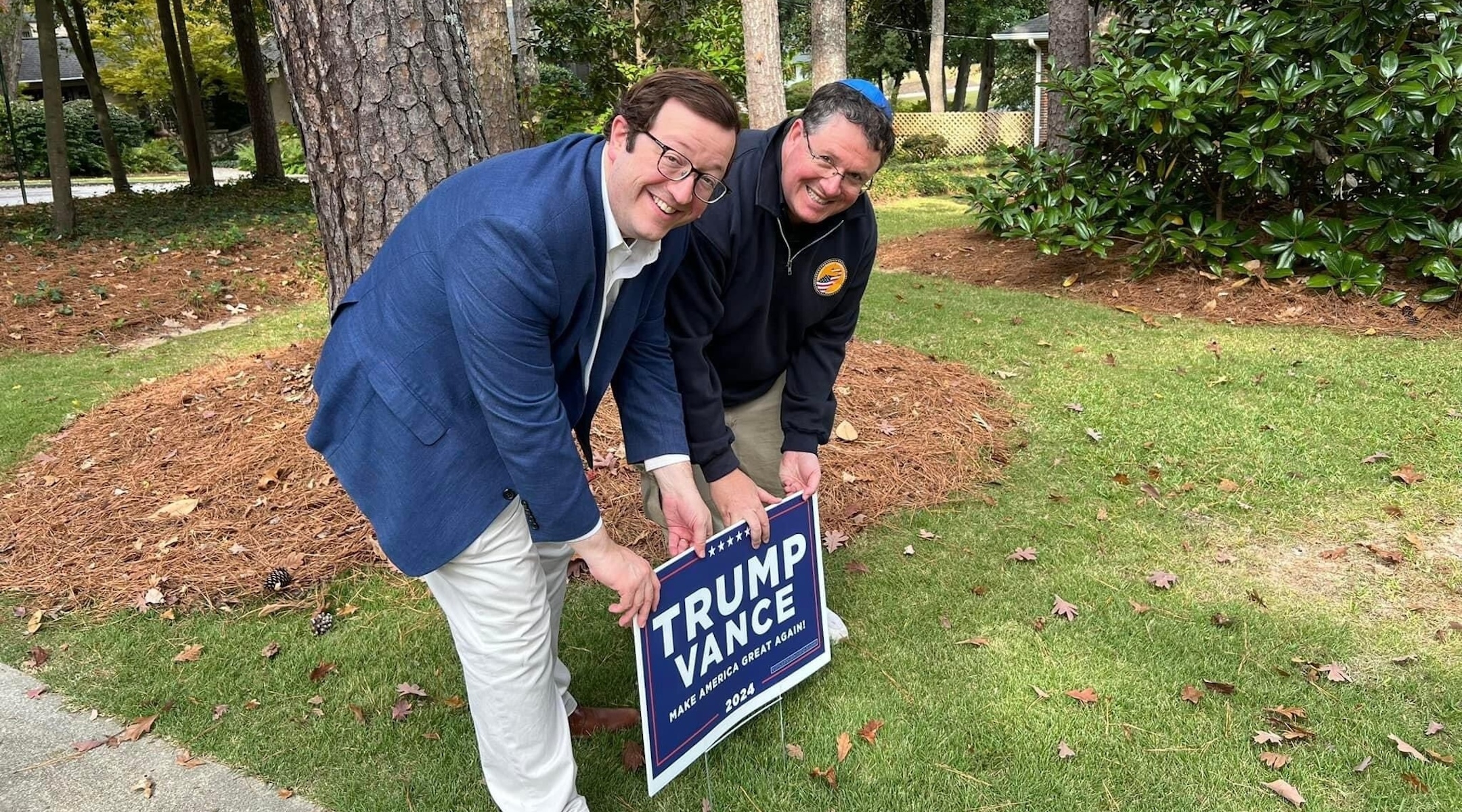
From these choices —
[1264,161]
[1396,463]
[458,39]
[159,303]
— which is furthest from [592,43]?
[1396,463]

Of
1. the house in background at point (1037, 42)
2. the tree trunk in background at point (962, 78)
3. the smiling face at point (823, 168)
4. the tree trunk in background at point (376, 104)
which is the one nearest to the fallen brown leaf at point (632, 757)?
the smiling face at point (823, 168)

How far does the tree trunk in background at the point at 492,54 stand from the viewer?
7.80 metres

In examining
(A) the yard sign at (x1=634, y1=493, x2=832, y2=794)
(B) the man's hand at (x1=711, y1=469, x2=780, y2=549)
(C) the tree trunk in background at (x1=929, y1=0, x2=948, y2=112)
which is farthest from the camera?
(C) the tree trunk in background at (x1=929, y1=0, x2=948, y2=112)

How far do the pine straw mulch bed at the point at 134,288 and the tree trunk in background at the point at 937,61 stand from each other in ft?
73.2

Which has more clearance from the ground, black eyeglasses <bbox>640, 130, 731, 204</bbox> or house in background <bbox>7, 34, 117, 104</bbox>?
house in background <bbox>7, 34, 117, 104</bbox>

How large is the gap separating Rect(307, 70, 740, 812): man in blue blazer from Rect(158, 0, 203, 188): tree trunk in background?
1681 centimetres

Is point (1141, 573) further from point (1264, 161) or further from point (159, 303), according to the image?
point (159, 303)

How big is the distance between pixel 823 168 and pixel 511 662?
1325 millimetres

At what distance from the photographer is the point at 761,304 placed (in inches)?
103

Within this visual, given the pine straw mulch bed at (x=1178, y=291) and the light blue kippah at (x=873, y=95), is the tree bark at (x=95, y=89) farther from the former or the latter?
the light blue kippah at (x=873, y=95)

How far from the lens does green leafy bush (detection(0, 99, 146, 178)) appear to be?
89.6ft

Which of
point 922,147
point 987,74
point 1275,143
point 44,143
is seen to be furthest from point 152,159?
point 1275,143

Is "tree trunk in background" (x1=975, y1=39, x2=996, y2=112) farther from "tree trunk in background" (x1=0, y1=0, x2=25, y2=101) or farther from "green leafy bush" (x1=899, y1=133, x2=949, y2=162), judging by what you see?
"tree trunk in background" (x1=0, y1=0, x2=25, y2=101)

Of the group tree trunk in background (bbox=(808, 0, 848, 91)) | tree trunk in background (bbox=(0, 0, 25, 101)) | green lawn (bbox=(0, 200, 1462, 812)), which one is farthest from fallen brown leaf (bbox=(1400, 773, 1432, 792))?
tree trunk in background (bbox=(0, 0, 25, 101))
